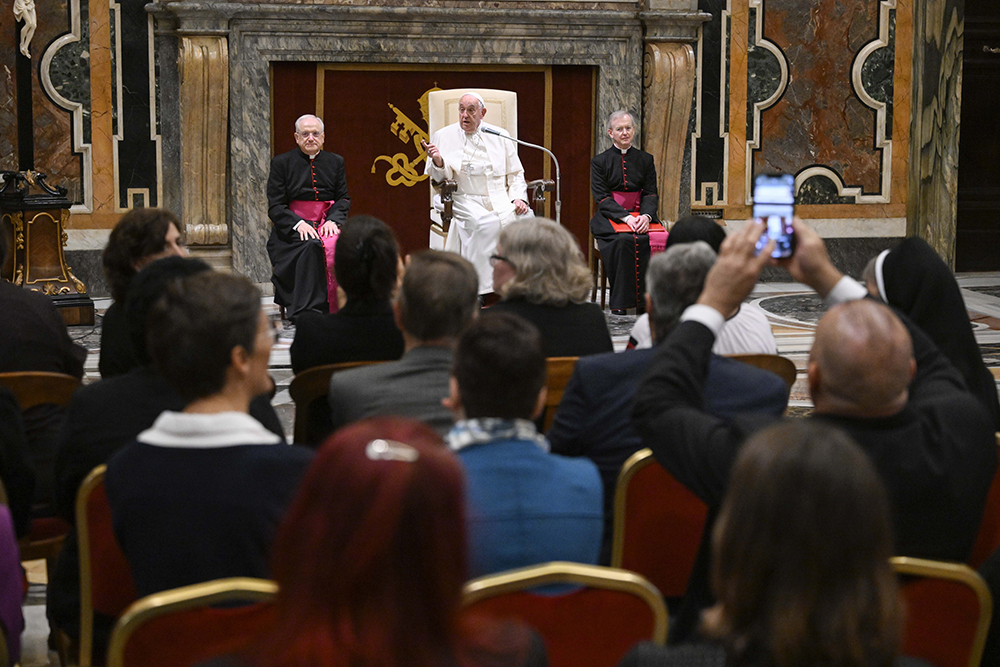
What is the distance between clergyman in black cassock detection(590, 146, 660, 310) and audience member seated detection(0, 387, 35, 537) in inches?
210

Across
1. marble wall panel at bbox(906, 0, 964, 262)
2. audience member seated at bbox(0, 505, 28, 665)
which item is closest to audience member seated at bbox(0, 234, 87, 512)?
audience member seated at bbox(0, 505, 28, 665)

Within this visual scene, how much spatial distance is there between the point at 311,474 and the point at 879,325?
0.96 m

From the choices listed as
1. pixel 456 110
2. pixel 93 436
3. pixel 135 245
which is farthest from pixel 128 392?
pixel 456 110

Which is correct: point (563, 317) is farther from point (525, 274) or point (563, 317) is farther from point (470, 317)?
point (470, 317)

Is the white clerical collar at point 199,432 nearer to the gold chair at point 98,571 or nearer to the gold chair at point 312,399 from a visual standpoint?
the gold chair at point 98,571

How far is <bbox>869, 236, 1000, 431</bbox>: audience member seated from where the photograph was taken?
254cm

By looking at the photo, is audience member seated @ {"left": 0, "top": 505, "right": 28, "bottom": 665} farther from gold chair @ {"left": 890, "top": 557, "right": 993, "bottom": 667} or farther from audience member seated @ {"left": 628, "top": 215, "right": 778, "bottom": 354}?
audience member seated @ {"left": 628, "top": 215, "right": 778, "bottom": 354}

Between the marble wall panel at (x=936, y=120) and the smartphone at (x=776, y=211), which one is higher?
the marble wall panel at (x=936, y=120)

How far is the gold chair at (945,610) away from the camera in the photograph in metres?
1.50

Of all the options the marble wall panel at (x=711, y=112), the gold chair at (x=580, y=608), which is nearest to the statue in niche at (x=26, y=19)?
the marble wall panel at (x=711, y=112)

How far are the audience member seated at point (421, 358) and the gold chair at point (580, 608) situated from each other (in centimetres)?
→ 84

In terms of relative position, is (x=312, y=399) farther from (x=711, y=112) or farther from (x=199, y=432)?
(x=711, y=112)

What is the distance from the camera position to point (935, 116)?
29.5 ft

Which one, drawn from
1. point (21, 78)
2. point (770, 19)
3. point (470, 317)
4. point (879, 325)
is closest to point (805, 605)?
point (879, 325)
